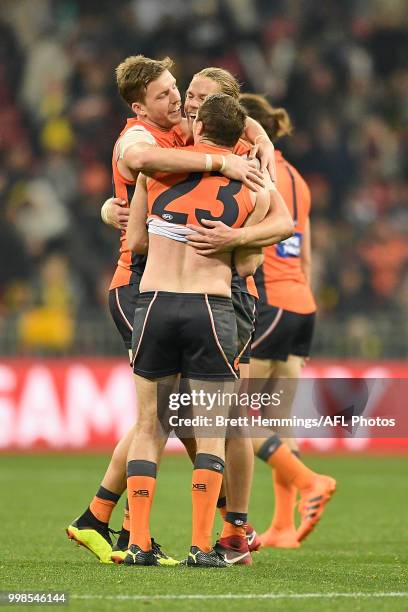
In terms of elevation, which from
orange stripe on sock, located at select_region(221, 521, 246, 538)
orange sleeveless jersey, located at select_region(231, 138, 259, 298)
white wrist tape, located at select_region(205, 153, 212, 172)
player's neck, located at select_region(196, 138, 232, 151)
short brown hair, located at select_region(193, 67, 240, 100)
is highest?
short brown hair, located at select_region(193, 67, 240, 100)

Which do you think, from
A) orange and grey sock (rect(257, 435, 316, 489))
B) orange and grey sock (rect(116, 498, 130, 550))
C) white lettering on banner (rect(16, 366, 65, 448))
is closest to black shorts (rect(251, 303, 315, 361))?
orange and grey sock (rect(257, 435, 316, 489))

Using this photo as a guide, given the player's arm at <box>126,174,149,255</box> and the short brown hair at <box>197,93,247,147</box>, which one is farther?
the player's arm at <box>126,174,149,255</box>

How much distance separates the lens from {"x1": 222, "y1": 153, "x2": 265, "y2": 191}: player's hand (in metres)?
5.91

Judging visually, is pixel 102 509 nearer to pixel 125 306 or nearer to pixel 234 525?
pixel 234 525

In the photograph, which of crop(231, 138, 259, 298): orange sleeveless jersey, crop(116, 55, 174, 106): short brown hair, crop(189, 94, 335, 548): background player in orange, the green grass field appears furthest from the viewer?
crop(189, 94, 335, 548): background player in orange

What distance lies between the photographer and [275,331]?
8.23 m

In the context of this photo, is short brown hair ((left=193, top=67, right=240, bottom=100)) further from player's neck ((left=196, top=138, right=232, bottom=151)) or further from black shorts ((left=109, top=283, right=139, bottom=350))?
black shorts ((left=109, top=283, right=139, bottom=350))

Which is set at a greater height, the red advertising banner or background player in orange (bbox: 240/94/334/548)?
background player in orange (bbox: 240/94/334/548)

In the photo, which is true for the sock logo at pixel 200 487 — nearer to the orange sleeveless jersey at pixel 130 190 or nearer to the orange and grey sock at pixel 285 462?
the orange sleeveless jersey at pixel 130 190

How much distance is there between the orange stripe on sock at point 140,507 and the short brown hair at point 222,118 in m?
1.59

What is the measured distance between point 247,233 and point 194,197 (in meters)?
0.30

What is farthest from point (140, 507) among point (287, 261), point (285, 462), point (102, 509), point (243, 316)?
point (287, 261)

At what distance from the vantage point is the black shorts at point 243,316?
20.3ft

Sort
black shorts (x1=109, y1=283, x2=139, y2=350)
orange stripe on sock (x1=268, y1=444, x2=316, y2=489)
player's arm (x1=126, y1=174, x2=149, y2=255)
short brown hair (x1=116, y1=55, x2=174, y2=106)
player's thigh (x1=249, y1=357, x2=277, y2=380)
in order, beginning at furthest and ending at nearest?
1. player's thigh (x1=249, y1=357, x2=277, y2=380)
2. orange stripe on sock (x1=268, y1=444, x2=316, y2=489)
3. black shorts (x1=109, y1=283, x2=139, y2=350)
4. short brown hair (x1=116, y1=55, x2=174, y2=106)
5. player's arm (x1=126, y1=174, x2=149, y2=255)
